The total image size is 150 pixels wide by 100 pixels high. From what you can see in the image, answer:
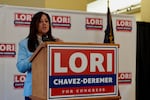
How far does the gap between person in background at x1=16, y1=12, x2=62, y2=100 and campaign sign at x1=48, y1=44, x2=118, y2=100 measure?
42 cm

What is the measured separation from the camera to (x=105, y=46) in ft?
5.49

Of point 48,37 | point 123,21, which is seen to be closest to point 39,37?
point 48,37

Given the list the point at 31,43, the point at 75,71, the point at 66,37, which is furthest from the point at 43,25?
the point at 66,37

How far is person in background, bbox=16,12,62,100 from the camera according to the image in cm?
195

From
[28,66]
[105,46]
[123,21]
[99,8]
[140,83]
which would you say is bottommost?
[140,83]

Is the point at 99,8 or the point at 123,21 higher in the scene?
the point at 99,8

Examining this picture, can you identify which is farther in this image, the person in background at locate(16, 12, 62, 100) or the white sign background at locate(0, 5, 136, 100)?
the white sign background at locate(0, 5, 136, 100)

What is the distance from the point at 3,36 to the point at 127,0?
10.3 ft

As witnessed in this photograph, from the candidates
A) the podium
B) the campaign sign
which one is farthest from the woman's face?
the campaign sign

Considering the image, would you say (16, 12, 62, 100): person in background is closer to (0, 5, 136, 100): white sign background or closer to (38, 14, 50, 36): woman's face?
(38, 14, 50, 36): woman's face

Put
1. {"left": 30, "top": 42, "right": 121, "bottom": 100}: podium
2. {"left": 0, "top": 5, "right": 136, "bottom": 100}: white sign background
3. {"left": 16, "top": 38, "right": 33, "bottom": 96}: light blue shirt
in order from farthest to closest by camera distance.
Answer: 1. {"left": 0, "top": 5, "right": 136, "bottom": 100}: white sign background
2. {"left": 16, "top": 38, "right": 33, "bottom": 96}: light blue shirt
3. {"left": 30, "top": 42, "right": 121, "bottom": 100}: podium

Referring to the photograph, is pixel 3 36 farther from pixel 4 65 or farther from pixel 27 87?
pixel 27 87

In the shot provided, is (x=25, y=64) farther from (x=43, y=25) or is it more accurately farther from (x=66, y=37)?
(x=66, y=37)

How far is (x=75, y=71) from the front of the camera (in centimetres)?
158
